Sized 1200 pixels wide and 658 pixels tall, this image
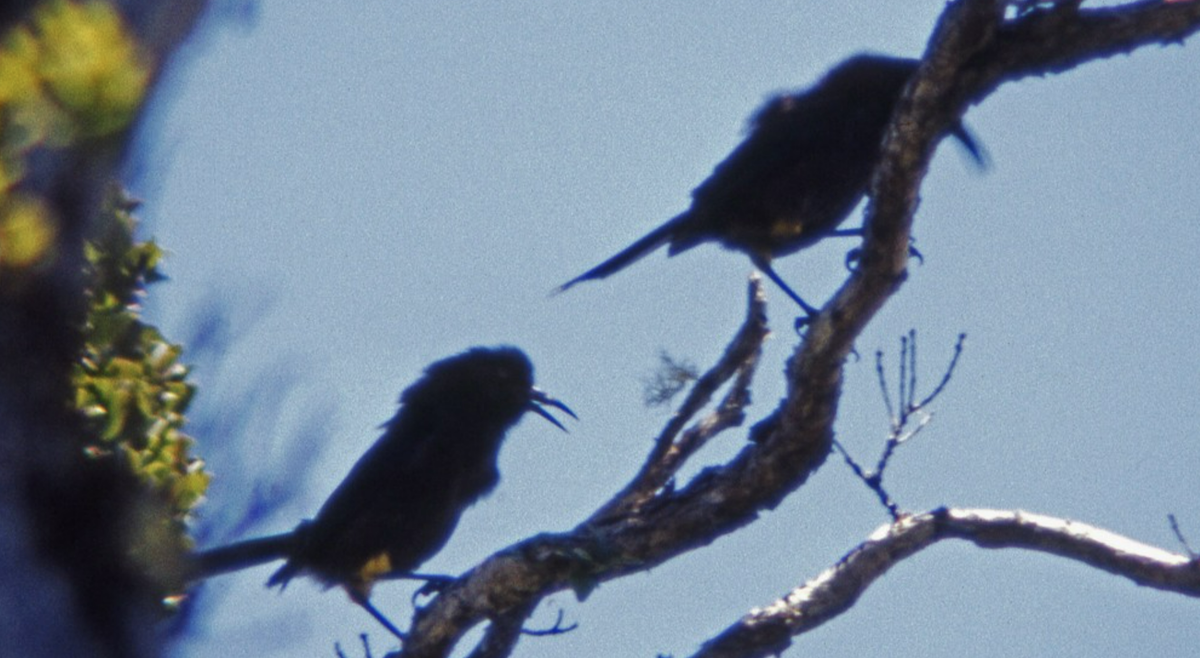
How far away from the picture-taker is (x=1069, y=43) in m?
3.81

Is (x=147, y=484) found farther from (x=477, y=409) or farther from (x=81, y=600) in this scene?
(x=477, y=409)

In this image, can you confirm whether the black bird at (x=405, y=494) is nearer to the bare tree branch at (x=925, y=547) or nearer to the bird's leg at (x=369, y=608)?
the bird's leg at (x=369, y=608)

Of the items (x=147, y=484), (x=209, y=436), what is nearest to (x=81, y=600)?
(x=147, y=484)

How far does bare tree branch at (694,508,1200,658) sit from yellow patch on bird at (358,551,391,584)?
2201 mm

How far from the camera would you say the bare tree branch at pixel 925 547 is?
4.20 m

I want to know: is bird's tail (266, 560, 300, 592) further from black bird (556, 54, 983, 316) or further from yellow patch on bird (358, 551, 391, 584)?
black bird (556, 54, 983, 316)

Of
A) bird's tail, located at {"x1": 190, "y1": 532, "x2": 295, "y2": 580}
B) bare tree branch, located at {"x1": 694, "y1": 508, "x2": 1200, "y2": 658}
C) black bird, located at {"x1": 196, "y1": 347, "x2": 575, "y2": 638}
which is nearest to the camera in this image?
bare tree branch, located at {"x1": 694, "y1": 508, "x2": 1200, "y2": 658}

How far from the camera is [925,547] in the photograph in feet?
14.8

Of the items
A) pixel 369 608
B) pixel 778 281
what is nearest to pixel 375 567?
pixel 369 608

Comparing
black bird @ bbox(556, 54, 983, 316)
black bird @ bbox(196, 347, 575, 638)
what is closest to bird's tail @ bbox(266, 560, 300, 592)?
black bird @ bbox(196, 347, 575, 638)

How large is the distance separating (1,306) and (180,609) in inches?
50.0

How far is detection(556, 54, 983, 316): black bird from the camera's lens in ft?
19.3

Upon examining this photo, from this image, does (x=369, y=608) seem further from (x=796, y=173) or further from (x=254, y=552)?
(x=796, y=173)

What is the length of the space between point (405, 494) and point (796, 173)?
2.25 metres
